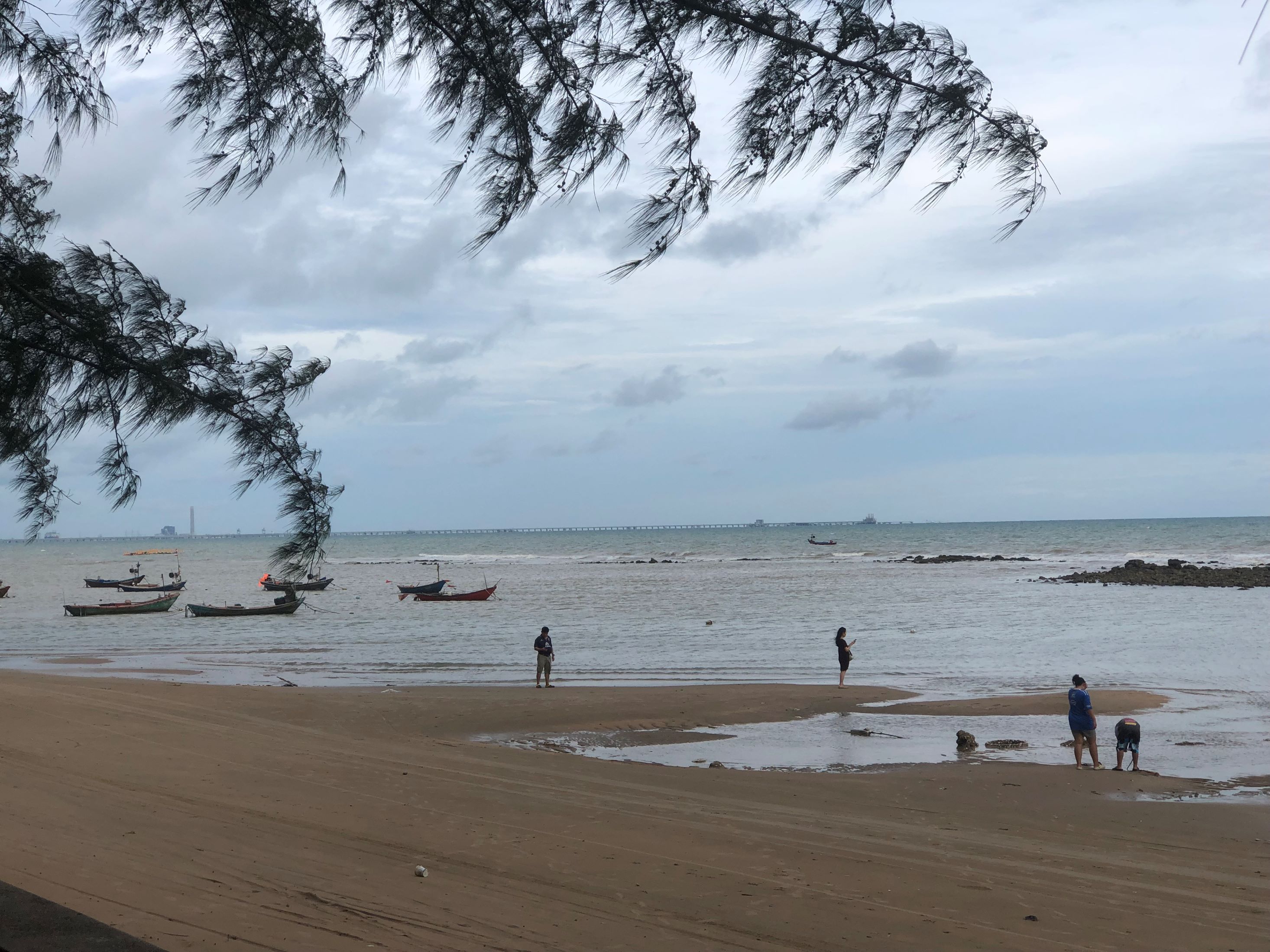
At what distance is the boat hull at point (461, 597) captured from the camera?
4809 cm

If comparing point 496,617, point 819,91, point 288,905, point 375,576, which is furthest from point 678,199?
point 375,576

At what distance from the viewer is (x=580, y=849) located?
7977 millimetres

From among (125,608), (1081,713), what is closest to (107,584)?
(125,608)

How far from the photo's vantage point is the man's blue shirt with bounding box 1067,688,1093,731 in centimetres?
1254

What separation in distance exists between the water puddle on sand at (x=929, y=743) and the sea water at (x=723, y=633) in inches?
25.2

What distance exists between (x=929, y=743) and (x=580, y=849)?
826cm

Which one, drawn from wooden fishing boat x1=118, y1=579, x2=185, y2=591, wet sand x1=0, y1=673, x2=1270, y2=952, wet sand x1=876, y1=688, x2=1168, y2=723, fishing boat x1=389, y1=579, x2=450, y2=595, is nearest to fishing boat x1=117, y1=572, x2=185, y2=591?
wooden fishing boat x1=118, y1=579, x2=185, y2=591

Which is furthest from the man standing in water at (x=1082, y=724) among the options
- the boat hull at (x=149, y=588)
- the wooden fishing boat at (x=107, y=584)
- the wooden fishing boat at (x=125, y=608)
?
the wooden fishing boat at (x=107, y=584)

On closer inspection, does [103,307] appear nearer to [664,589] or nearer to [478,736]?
[478,736]

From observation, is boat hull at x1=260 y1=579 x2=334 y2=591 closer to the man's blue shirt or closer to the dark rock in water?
the man's blue shirt

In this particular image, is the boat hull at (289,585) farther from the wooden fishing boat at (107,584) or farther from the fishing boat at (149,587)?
the wooden fishing boat at (107,584)

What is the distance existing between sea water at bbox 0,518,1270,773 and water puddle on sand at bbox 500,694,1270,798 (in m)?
0.64

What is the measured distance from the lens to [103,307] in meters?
5.29

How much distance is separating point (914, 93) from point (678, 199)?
116 centimetres
